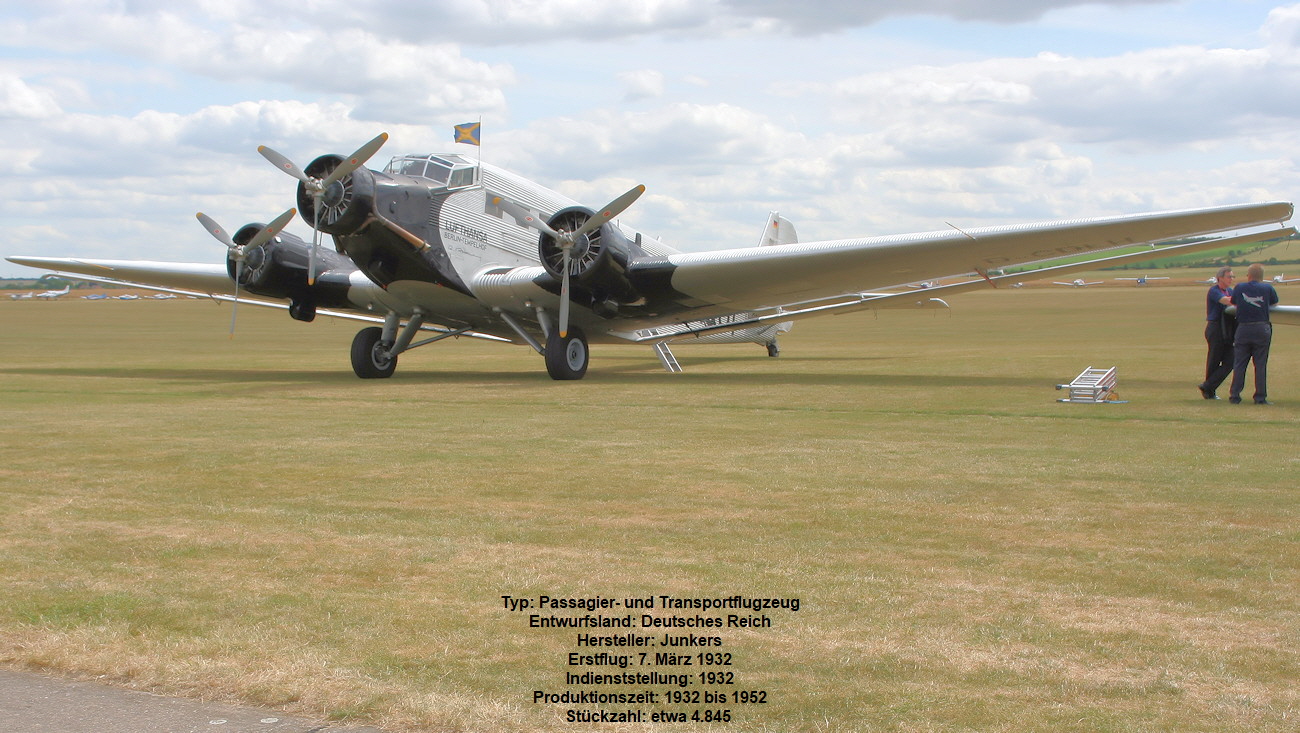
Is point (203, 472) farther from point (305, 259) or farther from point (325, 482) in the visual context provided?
point (305, 259)

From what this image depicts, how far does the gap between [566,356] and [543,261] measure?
1.77 meters

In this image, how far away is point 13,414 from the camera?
14258 millimetres

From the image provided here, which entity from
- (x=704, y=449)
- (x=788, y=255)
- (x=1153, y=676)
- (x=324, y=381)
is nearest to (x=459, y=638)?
(x=1153, y=676)

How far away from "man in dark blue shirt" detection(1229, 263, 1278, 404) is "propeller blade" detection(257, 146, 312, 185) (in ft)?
47.3

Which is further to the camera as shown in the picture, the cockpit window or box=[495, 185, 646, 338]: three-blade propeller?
the cockpit window

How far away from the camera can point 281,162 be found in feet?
62.6

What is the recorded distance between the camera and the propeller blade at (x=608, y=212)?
761 inches

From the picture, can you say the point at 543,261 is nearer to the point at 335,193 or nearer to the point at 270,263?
the point at 335,193

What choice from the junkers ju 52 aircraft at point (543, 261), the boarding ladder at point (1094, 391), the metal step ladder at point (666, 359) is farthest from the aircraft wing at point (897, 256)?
the boarding ladder at point (1094, 391)

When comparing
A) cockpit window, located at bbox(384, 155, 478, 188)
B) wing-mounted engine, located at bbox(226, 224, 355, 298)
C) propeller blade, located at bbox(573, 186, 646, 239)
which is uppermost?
cockpit window, located at bbox(384, 155, 478, 188)

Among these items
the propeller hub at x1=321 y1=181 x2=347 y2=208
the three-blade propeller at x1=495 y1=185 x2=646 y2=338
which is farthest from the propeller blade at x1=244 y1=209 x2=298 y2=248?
the three-blade propeller at x1=495 y1=185 x2=646 y2=338

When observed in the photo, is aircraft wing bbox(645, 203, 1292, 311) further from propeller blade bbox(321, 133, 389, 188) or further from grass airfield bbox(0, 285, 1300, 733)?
propeller blade bbox(321, 133, 389, 188)

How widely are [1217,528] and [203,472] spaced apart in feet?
25.3

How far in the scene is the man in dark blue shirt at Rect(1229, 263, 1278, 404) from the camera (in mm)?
14820
